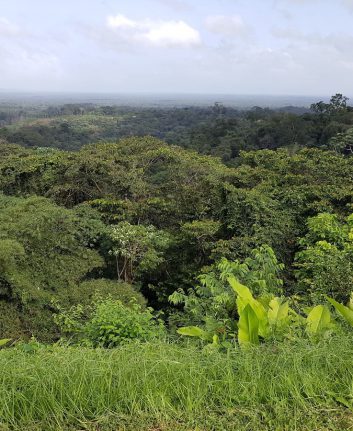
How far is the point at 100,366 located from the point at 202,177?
32.2 ft

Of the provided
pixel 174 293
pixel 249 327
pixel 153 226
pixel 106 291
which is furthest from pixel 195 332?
pixel 153 226

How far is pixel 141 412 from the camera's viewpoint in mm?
1962

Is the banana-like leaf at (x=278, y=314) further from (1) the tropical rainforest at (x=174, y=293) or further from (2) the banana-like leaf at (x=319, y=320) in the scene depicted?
(2) the banana-like leaf at (x=319, y=320)

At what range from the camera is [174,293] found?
185 inches

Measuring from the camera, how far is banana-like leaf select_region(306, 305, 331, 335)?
2.80 meters

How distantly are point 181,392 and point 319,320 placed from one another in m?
1.27

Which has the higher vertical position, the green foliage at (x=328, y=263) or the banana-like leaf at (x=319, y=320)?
the banana-like leaf at (x=319, y=320)

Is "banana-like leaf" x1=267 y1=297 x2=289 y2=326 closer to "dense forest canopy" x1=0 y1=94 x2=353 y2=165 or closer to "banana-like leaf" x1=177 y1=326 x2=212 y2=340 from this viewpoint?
"banana-like leaf" x1=177 y1=326 x2=212 y2=340

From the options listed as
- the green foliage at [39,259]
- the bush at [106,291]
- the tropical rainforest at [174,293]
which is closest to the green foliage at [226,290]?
the tropical rainforest at [174,293]

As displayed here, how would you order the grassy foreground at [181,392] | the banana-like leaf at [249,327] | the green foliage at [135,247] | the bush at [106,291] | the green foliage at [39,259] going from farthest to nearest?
1. the green foliage at [135,247]
2. the bush at [106,291]
3. the green foliage at [39,259]
4. the banana-like leaf at [249,327]
5. the grassy foreground at [181,392]

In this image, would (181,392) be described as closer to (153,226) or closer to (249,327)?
(249,327)

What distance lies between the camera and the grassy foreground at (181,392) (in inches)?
76.2

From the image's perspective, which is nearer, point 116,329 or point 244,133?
point 116,329

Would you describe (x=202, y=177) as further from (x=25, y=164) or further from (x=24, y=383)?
(x=24, y=383)
